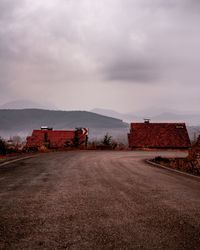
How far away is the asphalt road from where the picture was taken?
4.95 metres

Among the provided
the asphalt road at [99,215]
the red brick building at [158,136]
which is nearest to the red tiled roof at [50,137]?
the red brick building at [158,136]

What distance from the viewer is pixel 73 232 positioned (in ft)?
17.6

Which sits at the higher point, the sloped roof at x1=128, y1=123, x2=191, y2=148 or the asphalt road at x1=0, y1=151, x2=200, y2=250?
the sloped roof at x1=128, y1=123, x2=191, y2=148

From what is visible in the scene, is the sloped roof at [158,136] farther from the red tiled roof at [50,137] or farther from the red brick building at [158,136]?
the red tiled roof at [50,137]

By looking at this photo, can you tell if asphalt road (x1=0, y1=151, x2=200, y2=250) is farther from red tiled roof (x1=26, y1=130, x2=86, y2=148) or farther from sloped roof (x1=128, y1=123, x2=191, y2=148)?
sloped roof (x1=128, y1=123, x2=191, y2=148)

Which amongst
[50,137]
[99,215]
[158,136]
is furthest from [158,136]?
[99,215]

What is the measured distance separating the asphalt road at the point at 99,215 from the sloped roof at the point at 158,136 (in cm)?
4054

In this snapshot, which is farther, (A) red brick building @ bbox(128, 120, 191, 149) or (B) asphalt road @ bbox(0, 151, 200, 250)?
(A) red brick building @ bbox(128, 120, 191, 149)

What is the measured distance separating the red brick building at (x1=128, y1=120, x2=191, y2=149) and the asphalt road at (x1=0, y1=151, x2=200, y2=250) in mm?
40443

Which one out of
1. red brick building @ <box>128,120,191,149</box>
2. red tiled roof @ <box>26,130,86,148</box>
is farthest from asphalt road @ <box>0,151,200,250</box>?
red brick building @ <box>128,120,191,149</box>

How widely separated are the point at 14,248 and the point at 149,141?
155ft

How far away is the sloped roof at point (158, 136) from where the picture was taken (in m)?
50.8

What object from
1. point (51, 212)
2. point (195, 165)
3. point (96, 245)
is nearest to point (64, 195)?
point (51, 212)

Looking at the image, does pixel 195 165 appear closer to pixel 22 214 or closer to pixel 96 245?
pixel 22 214
